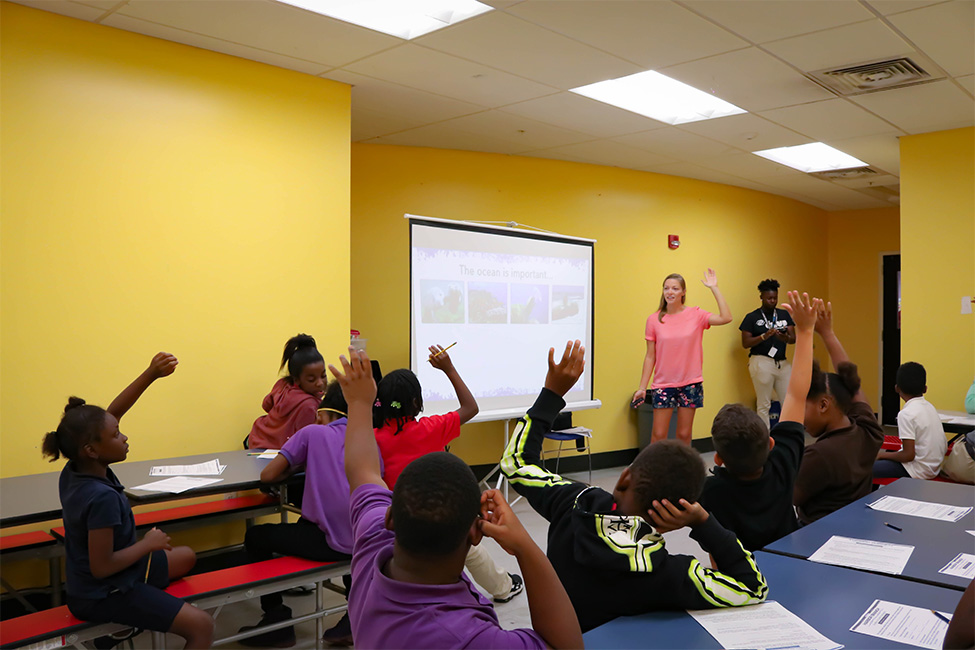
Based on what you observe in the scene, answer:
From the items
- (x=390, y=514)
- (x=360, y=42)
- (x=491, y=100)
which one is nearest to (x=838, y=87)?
(x=491, y=100)

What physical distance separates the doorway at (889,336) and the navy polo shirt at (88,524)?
32.2 feet

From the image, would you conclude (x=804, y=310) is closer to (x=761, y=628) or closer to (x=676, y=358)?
(x=761, y=628)

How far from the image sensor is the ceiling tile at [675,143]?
5.83 metres

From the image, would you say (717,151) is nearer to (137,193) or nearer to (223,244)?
(223,244)

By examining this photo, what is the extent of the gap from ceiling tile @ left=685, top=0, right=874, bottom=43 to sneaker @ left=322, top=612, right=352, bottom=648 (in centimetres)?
326

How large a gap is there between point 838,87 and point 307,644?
456 centimetres

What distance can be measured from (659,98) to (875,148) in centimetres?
248

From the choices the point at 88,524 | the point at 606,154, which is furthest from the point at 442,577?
the point at 606,154

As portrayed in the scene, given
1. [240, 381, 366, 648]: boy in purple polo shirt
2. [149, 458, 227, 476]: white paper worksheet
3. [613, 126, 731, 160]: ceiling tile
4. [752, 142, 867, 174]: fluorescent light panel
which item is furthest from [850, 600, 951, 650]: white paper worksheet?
[752, 142, 867, 174]: fluorescent light panel

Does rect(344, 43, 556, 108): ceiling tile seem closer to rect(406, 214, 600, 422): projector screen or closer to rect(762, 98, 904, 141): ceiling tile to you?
rect(406, 214, 600, 422): projector screen

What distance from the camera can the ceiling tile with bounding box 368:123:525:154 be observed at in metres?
5.64

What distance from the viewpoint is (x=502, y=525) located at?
1188 mm

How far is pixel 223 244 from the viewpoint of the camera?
405 cm

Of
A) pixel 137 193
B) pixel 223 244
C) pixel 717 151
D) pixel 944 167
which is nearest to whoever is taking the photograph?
pixel 137 193
